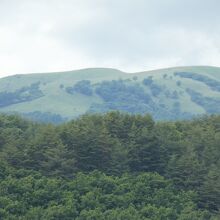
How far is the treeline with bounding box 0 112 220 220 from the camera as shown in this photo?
56.9 m

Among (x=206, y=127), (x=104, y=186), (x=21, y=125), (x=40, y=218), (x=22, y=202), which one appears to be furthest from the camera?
(x=21, y=125)

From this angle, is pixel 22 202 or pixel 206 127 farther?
pixel 206 127

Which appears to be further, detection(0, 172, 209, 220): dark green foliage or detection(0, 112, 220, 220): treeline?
detection(0, 112, 220, 220): treeline

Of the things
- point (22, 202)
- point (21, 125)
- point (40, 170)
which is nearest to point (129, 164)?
point (40, 170)

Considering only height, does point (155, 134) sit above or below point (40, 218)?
above

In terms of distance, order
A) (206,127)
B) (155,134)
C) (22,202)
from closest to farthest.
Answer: (22,202)
(155,134)
(206,127)

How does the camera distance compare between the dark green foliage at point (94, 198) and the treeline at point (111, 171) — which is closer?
the dark green foliage at point (94, 198)

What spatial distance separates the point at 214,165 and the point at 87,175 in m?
12.7

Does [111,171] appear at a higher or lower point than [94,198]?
higher

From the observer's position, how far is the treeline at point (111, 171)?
5693 centimetres

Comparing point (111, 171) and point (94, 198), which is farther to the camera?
point (111, 171)

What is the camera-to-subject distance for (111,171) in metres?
68.2

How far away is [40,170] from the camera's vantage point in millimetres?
65438

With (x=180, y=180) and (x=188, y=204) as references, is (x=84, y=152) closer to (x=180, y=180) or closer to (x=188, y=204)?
(x=180, y=180)
